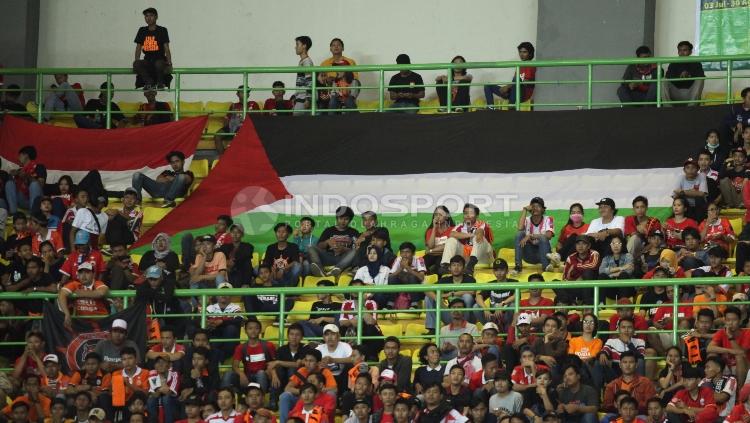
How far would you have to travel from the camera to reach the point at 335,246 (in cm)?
2109

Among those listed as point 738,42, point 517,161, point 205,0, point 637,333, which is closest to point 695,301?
point 637,333

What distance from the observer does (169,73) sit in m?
23.3

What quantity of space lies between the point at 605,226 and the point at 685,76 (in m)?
3.15

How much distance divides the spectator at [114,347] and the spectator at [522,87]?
22.3ft

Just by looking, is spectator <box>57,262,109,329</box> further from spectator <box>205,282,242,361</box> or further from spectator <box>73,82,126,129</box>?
spectator <box>73,82,126,129</box>

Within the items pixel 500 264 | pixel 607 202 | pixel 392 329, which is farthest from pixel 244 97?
pixel 607 202

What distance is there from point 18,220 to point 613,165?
751cm

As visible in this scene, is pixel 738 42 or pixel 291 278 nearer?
pixel 291 278

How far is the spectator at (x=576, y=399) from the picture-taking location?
17.1 meters

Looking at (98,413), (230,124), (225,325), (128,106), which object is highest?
(128,106)

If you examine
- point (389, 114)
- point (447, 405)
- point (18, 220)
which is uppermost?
point (389, 114)

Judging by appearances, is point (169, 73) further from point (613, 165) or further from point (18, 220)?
point (613, 165)

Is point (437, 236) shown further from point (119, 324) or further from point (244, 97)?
point (119, 324)

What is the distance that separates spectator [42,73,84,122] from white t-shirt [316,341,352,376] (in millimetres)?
7380
